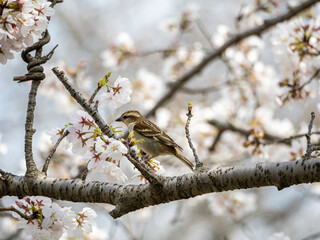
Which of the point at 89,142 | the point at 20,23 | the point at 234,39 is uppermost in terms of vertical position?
the point at 234,39

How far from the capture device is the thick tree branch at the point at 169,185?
1.73 meters

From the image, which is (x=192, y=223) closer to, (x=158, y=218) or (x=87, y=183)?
(x=158, y=218)

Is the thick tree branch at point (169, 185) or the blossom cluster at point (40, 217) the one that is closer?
the thick tree branch at point (169, 185)

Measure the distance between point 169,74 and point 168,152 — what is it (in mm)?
3143

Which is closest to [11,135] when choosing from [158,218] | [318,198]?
[158,218]

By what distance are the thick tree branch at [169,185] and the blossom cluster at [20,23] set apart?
0.60m

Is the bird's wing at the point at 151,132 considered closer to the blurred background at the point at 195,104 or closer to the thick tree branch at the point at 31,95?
the blurred background at the point at 195,104

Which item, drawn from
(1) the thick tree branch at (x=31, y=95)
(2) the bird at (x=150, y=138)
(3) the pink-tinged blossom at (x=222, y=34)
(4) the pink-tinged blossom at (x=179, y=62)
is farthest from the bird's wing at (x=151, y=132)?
(4) the pink-tinged blossom at (x=179, y=62)

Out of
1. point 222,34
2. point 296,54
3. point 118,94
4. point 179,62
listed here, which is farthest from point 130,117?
point 179,62

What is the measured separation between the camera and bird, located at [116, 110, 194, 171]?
13.1 feet

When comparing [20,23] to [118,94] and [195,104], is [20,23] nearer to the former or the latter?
[118,94]

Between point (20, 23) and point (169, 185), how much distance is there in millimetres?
928

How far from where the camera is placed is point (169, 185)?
6.30ft

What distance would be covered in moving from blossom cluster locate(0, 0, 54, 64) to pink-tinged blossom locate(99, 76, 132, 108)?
41 centimetres
